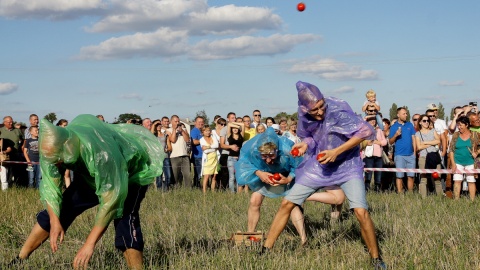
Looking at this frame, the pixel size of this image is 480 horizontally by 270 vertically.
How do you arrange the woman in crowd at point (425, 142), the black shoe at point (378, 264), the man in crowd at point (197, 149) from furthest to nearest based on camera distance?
the man in crowd at point (197, 149) → the woman in crowd at point (425, 142) → the black shoe at point (378, 264)

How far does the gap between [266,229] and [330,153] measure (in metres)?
2.71

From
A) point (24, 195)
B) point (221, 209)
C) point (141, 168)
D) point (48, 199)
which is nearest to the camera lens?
point (48, 199)

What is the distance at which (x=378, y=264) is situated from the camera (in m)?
7.17

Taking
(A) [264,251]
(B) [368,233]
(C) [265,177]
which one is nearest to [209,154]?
(C) [265,177]

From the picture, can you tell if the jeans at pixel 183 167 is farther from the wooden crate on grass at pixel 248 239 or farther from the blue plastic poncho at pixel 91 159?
the blue plastic poncho at pixel 91 159

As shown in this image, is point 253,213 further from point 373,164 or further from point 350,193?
point 373,164

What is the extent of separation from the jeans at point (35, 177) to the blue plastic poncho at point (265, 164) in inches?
325

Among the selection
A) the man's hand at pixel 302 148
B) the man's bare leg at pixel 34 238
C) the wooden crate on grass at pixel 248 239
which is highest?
the man's hand at pixel 302 148

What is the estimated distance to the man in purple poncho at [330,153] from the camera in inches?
292

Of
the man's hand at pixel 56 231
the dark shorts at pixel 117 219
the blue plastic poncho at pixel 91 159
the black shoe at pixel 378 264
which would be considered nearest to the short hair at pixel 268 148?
the black shoe at pixel 378 264

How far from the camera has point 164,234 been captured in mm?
8781

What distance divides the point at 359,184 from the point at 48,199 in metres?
3.21

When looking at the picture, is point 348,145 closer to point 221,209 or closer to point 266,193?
point 266,193

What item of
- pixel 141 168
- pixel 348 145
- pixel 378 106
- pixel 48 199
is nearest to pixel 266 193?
pixel 348 145
